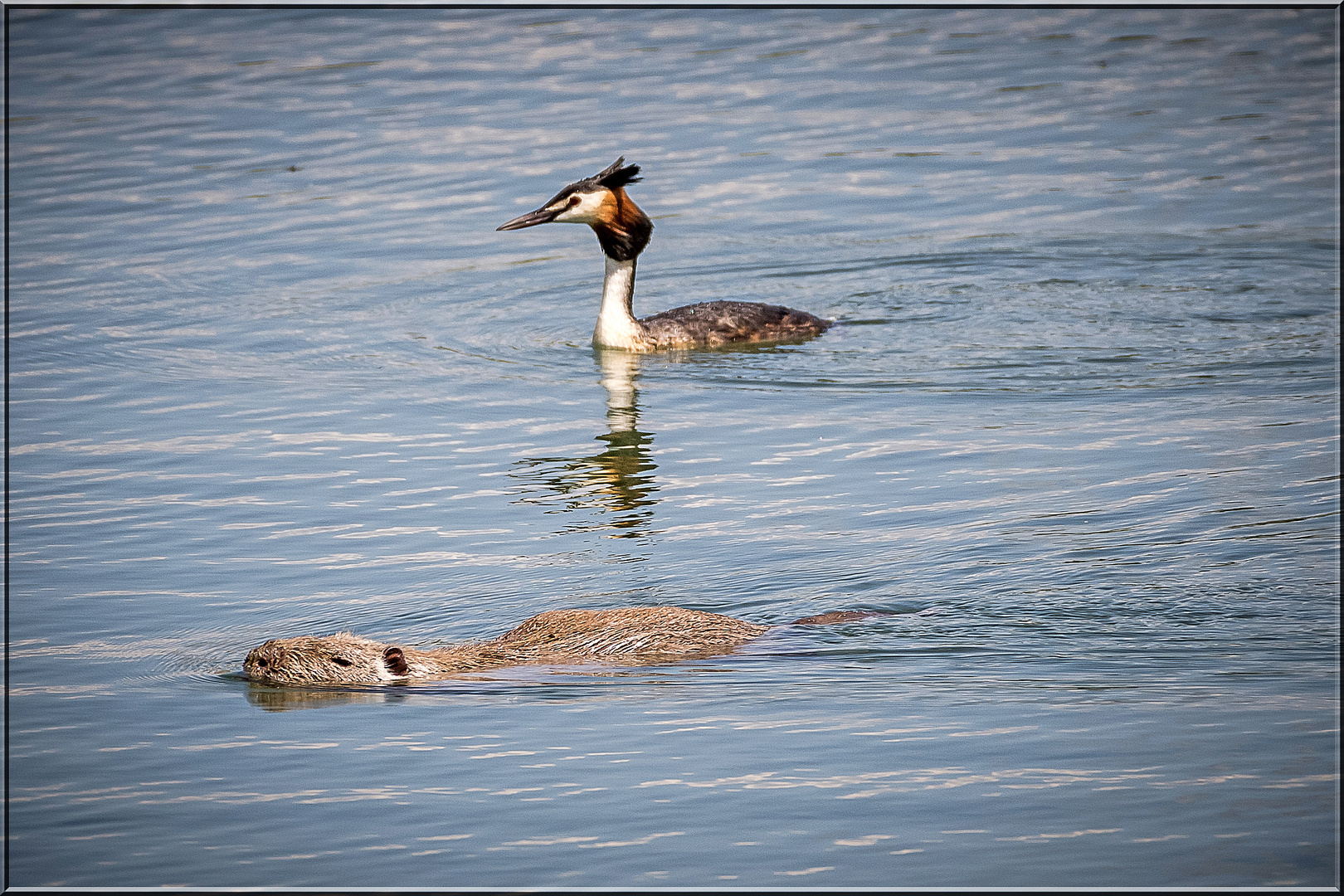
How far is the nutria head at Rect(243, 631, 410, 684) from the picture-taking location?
7.54 m

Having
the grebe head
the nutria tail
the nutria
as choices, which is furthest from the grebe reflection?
the grebe head

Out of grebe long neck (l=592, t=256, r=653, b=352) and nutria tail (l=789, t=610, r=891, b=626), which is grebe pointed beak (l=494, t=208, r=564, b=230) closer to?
grebe long neck (l=592, t=256, r=653, b=352)

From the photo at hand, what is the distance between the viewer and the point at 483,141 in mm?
21172

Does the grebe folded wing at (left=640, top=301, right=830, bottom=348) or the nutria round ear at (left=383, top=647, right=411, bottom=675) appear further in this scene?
the grebe folded wing at (left=640, top=301, right=830, bottom=348)

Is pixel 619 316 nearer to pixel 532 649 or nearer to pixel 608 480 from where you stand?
pixel 608 480

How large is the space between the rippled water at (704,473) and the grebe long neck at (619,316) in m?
0.29

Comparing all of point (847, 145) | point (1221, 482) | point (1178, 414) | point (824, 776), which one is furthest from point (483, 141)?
point (824, 776)

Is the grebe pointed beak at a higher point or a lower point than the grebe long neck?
higher

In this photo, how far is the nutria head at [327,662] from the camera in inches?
297

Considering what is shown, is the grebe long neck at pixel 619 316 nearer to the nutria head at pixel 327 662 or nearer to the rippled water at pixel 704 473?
the rippled water at pixel 704 473

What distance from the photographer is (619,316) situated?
14.1 meters

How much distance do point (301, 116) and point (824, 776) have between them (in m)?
18.0

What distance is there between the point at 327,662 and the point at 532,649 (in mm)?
934

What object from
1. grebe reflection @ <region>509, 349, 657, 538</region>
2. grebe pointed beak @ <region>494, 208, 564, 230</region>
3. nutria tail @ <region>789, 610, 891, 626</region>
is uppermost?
grebe pointed beak @ <region>494, 208, 564, 230</region>
